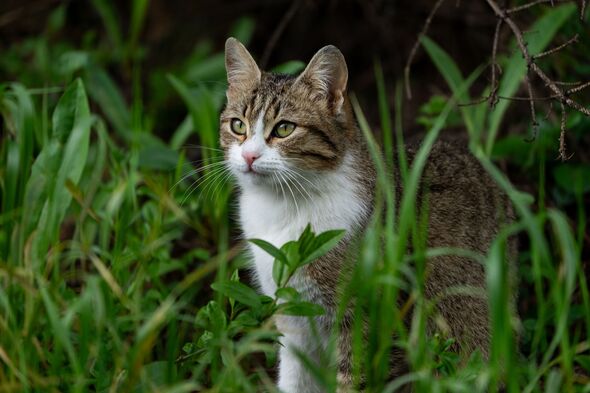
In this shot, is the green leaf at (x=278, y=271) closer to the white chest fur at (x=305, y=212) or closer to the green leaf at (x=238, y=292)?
the green leaf at (x=238, y=292)

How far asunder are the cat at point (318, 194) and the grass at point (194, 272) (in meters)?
0.11

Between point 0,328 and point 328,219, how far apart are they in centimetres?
139

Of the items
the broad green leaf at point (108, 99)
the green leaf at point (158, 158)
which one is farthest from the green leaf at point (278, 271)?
the broad green leaf at point (108, 99)

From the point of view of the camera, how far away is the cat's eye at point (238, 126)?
13.3 ft

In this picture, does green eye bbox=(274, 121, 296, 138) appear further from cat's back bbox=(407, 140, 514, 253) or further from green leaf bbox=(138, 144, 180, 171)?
green leaf bbox=(138, 144, 180, 171)

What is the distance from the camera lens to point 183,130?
5.55 metres

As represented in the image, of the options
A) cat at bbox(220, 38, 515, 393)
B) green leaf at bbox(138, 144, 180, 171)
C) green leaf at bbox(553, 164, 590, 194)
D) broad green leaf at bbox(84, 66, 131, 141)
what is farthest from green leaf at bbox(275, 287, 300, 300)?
broad green leaf at bbox(84, 66, 131, 141)

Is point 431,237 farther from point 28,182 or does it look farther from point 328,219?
point 28,182

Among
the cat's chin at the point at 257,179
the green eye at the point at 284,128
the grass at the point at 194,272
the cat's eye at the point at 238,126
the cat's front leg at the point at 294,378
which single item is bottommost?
the cat's front leg at the point at 294,378

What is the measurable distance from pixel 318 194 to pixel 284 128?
318mm

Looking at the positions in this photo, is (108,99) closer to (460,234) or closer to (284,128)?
(284,128)

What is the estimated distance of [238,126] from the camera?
4.09 metres

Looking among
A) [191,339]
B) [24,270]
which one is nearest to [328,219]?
[191,339]

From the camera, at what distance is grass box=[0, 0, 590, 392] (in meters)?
3.11
